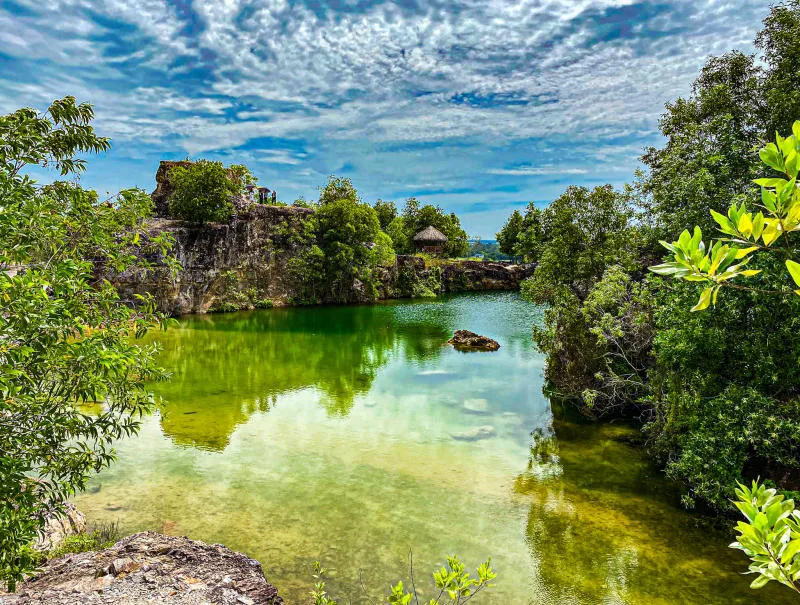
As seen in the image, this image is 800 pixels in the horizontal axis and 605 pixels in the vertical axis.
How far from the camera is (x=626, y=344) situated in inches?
540

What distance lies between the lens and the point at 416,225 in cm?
7056

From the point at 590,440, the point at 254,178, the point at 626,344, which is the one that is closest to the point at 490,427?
the point at 590,440

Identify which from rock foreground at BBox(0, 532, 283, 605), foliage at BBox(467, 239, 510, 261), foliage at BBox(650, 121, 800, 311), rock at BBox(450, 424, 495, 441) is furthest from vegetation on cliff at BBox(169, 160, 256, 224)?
foliage at BBox(467, 239, 510, 261)

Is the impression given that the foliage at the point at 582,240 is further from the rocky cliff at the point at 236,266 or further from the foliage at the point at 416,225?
the foliage at the point at 416,225

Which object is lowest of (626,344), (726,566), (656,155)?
(726,566)

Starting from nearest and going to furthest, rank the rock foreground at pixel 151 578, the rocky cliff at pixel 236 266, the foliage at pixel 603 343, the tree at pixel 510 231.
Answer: the rock foreground at pixel 151 578 → the foliage at pixel 603 343 → the rocky cliff at pixel 236 266 → the tree at pixel 510 231

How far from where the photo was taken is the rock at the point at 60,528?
6759 millimetres

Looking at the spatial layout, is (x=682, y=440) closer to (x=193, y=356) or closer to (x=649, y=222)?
(x=649, y=222)

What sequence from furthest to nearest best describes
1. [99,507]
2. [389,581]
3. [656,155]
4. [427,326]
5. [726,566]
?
[427,326]
[656,155]
[99,507]
[726,566]
[389,581]

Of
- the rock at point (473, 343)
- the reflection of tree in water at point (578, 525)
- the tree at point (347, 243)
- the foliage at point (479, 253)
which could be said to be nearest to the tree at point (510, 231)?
the foliage at point (479, 253)

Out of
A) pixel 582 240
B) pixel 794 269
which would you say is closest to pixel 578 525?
pixel 794 269

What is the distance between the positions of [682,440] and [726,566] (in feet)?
7.52

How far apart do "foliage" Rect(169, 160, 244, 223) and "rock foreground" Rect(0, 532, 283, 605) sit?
32.0 m

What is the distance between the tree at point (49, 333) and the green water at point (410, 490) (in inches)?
58.3
